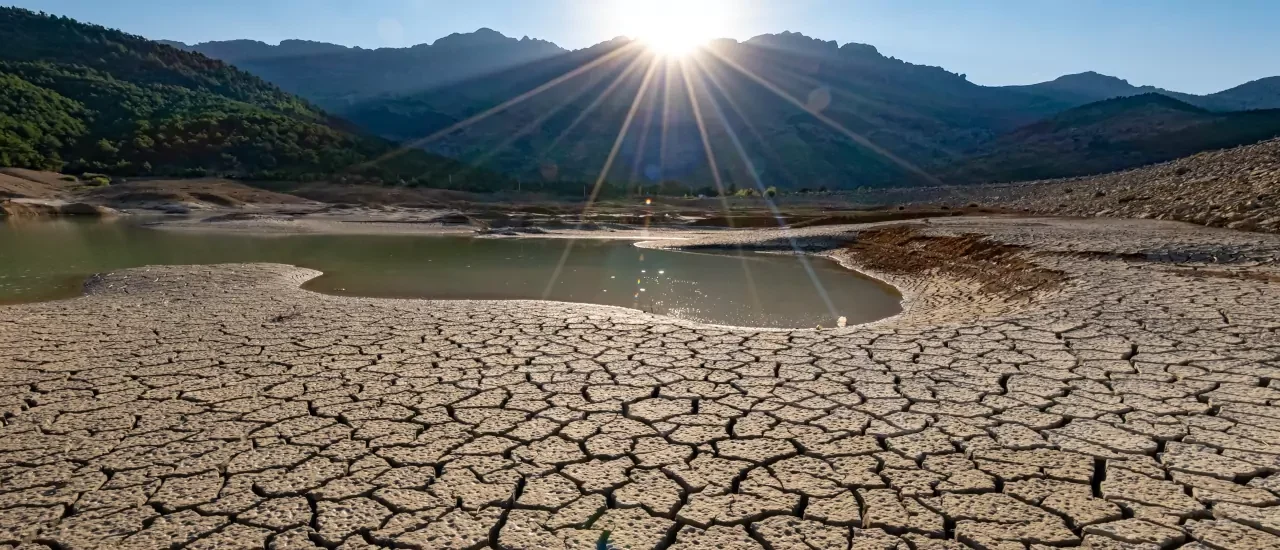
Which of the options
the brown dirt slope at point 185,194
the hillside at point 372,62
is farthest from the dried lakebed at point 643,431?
the hillside at point 372,62

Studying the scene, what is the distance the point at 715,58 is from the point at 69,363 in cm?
12004

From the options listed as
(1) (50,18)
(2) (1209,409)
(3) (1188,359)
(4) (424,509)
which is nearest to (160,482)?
(4) (424,509)

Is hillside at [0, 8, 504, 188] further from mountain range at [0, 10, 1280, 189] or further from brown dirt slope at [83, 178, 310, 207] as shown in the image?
→ brown dirt slope at [83, 178, 310, 207]

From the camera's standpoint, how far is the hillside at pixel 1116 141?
5150cm

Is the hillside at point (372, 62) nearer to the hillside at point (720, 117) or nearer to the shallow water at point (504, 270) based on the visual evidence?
the hillside at point (720, 117)

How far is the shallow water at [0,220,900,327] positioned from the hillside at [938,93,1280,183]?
4356 centimetres

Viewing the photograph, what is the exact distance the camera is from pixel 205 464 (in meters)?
3.17

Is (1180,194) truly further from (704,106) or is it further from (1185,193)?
(704,106)

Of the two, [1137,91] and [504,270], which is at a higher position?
[1137,91]

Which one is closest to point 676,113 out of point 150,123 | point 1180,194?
point 150,123

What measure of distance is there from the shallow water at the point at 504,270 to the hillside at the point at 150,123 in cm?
2101

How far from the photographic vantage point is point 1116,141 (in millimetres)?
56812

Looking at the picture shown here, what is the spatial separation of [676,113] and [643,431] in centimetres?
8378

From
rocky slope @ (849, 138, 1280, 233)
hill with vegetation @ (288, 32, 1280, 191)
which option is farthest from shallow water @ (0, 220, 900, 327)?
hill with vegetation @ (288, 32, 1280, 191)
